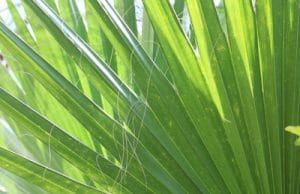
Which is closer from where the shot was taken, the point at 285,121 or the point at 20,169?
the point at 20,169

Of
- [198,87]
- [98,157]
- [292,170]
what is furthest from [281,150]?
[98,157]

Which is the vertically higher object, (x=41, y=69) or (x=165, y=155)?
(x=41, y=69)

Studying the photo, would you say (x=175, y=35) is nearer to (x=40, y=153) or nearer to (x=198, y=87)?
(x=198, y=87)

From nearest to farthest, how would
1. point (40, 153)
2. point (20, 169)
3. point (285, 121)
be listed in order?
1. point (20, 169)
2. point (285, 121)
3. point (40, 153)

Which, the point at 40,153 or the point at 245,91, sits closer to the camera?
the point at 245,91

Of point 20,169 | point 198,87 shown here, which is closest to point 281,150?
point 198,87

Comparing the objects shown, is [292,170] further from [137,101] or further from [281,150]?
[137,101]

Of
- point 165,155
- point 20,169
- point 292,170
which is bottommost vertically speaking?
point 292,170

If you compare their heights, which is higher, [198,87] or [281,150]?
[198,87]

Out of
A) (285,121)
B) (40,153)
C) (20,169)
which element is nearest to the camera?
(20,169)
